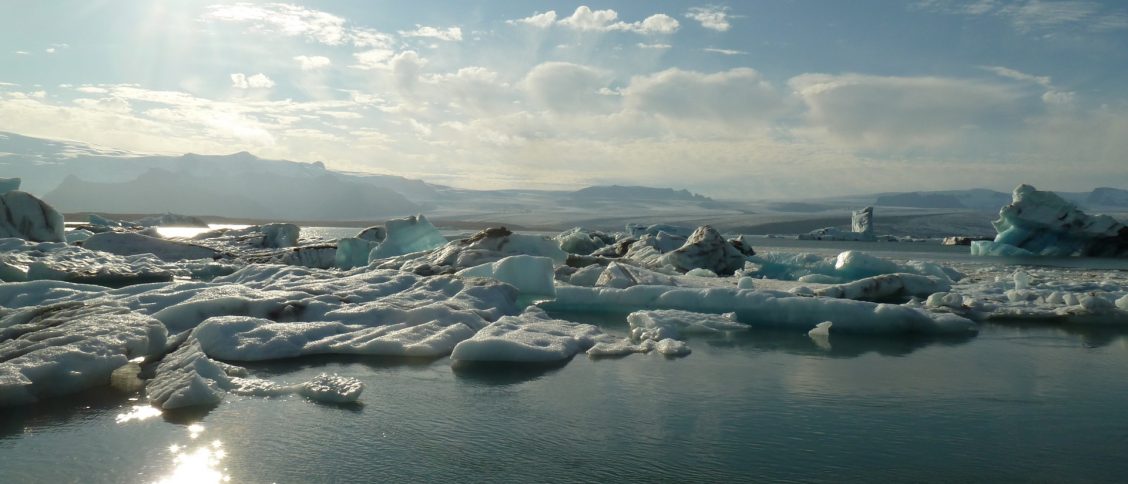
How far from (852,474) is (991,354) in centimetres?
390

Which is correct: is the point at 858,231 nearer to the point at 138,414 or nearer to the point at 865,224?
the point at 865,224

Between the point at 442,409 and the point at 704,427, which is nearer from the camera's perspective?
the point at 704,427

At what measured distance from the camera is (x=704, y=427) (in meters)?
3.75

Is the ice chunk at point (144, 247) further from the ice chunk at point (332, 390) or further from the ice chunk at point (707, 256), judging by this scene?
the ice chunk at point (332, 390)

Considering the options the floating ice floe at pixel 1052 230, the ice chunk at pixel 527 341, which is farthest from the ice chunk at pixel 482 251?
the floating ice floe at pixel 1052 230

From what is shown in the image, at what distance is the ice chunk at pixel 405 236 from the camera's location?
15.1 m

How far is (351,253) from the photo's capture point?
15.2m

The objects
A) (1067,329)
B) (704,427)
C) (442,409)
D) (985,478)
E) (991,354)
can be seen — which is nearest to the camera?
(985,478)

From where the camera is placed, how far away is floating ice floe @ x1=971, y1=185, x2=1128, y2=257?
24.6 metres

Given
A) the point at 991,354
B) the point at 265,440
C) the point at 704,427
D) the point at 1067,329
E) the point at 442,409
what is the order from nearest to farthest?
the point at 265,440
the point at 704,427
the point at 442,409
the point at 991,354
the point at 1067,329

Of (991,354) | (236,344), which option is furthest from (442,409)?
(991,354)

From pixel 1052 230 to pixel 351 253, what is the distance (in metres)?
24.5

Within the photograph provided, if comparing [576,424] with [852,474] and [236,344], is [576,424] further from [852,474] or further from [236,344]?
[236,344]

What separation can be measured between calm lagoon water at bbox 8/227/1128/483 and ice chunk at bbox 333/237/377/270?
33.6ft
